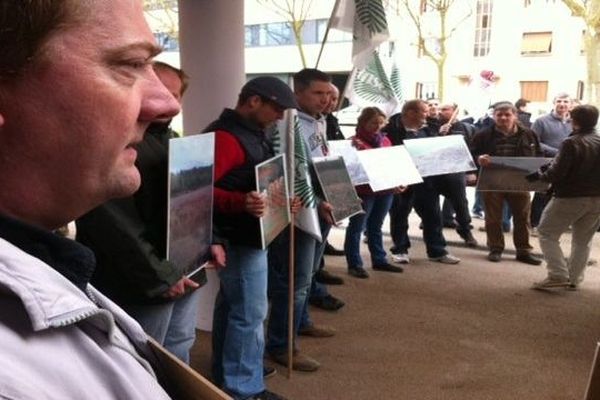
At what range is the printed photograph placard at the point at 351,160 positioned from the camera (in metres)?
4.53

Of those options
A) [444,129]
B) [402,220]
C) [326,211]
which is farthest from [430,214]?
[326,211]

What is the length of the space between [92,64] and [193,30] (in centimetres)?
290

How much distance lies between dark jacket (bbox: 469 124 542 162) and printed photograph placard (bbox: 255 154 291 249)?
3.61m

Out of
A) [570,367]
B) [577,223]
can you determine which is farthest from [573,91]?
[570,367]

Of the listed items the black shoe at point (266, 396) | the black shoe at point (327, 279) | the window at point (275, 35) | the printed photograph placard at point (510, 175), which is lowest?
the black shoe at point (327, 279)

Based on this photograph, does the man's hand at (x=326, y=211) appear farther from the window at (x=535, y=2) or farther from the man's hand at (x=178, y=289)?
the window at (x=535, y=2)

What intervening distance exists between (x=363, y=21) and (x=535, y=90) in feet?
74.9

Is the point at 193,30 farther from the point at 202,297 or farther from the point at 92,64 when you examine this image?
the point at 92,64

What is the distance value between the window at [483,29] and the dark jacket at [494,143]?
21.1 m

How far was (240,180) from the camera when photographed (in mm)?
2562

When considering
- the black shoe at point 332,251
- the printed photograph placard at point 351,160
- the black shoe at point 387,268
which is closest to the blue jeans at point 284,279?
the printed photograph placard at point 351,160

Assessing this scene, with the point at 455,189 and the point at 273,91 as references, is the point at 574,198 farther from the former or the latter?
the point at 273,91

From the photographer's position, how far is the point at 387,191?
5348 mm

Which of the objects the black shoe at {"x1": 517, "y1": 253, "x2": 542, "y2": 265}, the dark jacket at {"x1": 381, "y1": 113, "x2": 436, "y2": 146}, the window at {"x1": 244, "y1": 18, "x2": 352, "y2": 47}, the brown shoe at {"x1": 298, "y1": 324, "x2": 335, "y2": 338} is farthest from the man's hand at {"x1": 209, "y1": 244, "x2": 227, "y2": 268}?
the window at {"x1": 244, "y1": 18, "x2": 352, "y2": 47}
